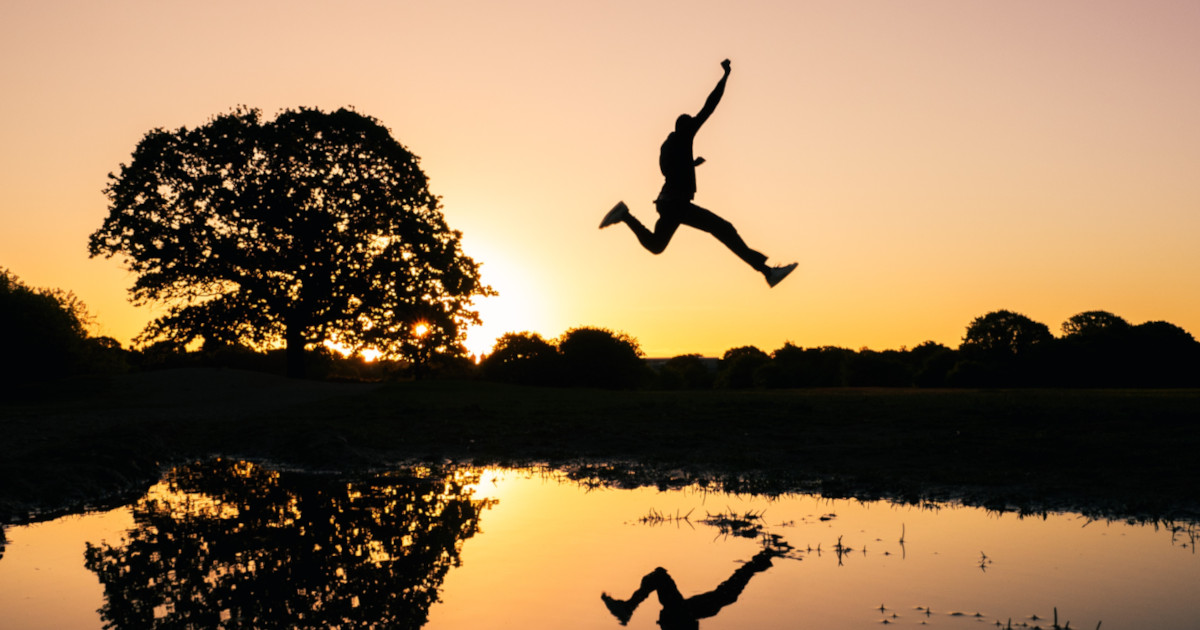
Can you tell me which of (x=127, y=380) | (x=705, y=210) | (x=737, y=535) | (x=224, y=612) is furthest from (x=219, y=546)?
(x=127, y=380)

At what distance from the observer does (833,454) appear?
1520 centimetres

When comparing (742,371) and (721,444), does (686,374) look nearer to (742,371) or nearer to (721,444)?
(742,371)

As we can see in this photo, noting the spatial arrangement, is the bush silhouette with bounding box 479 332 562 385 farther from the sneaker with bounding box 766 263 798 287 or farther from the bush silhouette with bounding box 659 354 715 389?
the sneaker with bounding box 766 263 798 287

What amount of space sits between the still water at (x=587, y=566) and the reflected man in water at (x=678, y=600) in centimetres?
2

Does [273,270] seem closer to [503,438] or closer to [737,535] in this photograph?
[503,438]

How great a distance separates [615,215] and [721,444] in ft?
28.9

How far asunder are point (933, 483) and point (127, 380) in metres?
35.8

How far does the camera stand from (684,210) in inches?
355

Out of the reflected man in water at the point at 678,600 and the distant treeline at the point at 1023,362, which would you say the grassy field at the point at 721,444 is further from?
the distant treeline at the point at 1023,362

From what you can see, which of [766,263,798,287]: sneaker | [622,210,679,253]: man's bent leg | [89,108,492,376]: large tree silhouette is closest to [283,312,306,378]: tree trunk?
[89,108,492,376]: large tree silhouette

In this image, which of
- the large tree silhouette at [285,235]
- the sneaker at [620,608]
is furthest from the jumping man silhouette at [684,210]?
the large tree silhouette at [285,235]

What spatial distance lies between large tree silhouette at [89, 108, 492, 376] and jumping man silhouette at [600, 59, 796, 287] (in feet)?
101

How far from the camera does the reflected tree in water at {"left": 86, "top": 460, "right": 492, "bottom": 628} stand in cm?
621

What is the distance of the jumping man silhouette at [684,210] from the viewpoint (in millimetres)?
8695
